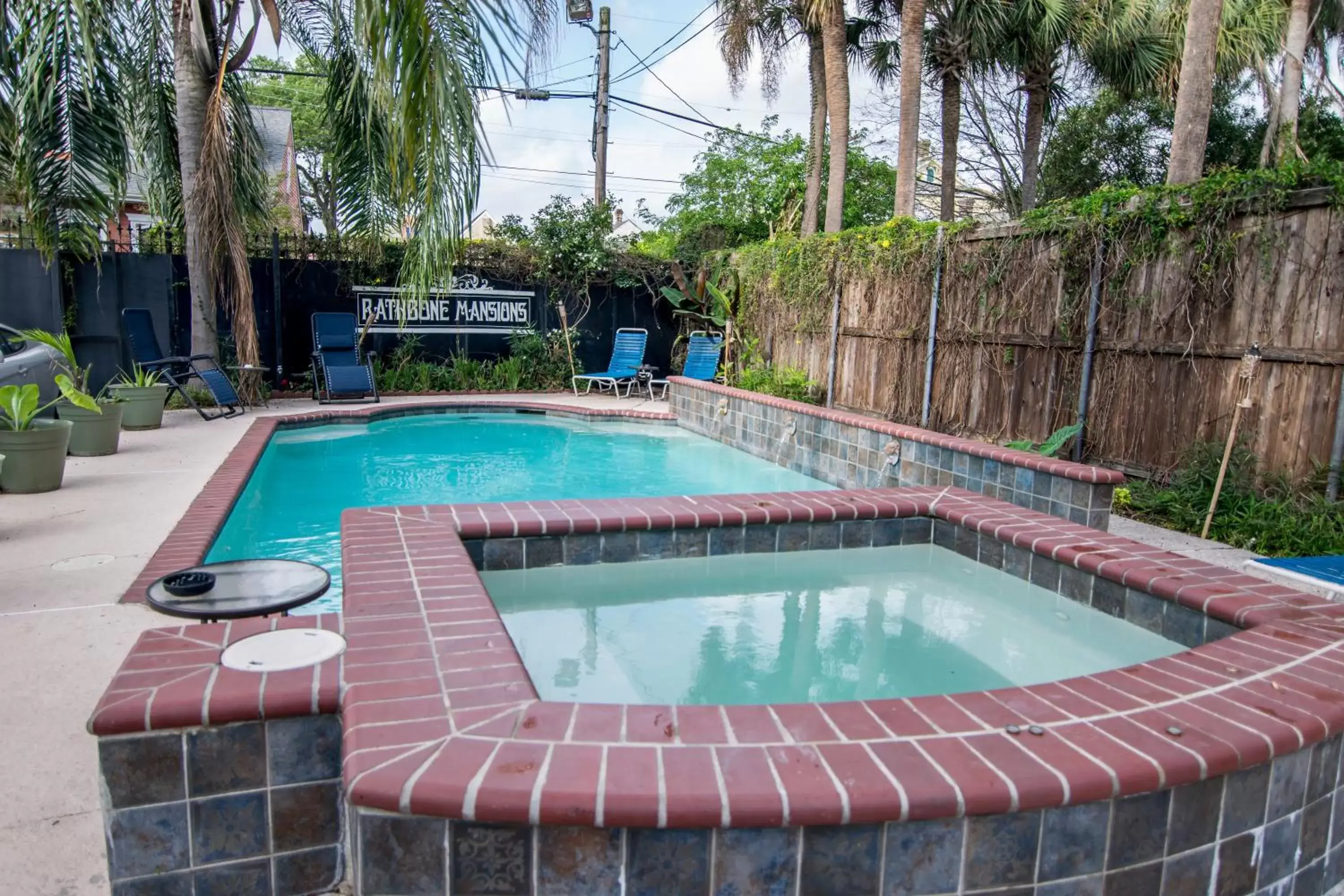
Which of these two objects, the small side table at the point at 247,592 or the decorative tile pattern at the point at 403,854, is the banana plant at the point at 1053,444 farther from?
the decorative tile pattern at the point at 403,854

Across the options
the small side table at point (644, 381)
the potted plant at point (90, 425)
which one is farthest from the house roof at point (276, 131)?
the potted plant at point (90, 425)

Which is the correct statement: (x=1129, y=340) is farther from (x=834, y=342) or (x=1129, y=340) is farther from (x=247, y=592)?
(x=247, y=592)

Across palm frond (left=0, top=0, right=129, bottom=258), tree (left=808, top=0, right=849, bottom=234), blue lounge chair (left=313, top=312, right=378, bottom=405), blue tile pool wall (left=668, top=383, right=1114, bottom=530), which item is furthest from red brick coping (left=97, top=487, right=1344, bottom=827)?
tree (left=808, top=0, right=849, bottom=234)

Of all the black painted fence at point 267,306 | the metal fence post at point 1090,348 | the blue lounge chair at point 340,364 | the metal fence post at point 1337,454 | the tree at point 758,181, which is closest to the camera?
the metal fence post at point 1337,454

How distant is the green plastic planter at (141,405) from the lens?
7.36m

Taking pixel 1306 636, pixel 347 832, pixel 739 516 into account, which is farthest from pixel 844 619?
pixel 347 832

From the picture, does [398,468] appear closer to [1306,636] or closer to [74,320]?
[74,320]

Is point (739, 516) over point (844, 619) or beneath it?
over

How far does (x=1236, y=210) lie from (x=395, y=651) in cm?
518

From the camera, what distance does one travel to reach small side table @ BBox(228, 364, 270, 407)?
356 inches

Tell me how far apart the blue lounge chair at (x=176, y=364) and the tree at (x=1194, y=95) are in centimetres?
855

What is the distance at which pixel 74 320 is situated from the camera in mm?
9695

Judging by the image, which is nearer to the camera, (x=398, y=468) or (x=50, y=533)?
(x=50, y=533)

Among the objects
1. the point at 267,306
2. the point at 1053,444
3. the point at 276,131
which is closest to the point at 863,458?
the point at 1053,444
